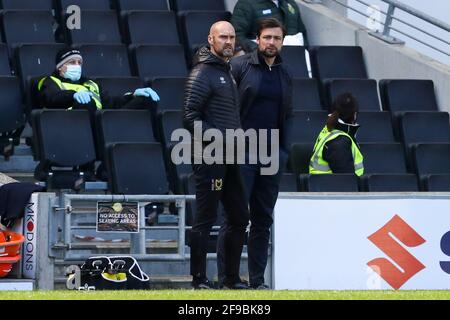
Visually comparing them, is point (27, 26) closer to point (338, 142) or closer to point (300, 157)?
point (300, 157)

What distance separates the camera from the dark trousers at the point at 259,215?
1177cm

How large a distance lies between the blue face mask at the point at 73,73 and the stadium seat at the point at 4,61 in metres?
0.75

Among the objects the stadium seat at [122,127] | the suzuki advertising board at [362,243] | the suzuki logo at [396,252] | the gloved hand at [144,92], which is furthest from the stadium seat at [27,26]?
the suzuki logo at [396,252]

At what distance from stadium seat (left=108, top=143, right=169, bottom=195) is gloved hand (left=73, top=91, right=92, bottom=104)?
1.95 feet

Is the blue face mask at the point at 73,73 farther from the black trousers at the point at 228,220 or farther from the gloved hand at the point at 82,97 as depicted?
the black trousers at the point at 228,220

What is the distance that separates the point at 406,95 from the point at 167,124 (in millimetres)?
3009

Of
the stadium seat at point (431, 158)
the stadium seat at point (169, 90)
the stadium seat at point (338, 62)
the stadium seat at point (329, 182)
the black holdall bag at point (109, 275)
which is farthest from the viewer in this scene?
the stadium seat at point (338, 62)

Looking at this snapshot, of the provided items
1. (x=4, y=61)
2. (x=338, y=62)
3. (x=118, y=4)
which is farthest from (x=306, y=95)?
Result: (x=4, y=61)

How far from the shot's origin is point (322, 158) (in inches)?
573

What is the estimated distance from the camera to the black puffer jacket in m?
11.4

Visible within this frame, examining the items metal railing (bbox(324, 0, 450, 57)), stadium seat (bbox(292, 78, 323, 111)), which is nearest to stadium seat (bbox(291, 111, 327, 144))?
stadium seat (bbox(292, 78, 323, 111))

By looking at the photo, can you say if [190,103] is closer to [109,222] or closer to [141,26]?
[109,222]
